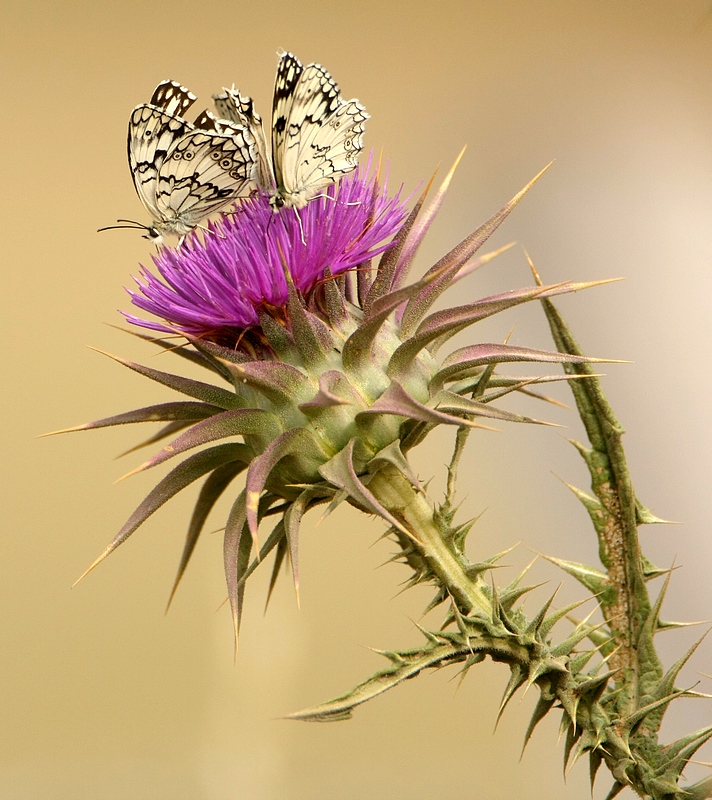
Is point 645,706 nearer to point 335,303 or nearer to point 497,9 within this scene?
point 335,303

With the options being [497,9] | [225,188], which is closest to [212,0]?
[497,9]

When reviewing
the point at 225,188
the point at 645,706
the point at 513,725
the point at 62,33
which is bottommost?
the point at 513,725

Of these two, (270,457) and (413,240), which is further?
(413,240)

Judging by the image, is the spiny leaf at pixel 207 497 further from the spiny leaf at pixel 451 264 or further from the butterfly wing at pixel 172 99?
the butterfly wing at pixel 172 99

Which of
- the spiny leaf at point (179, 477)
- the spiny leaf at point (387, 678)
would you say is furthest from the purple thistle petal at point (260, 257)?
the spiny leaf at point (387, 678)

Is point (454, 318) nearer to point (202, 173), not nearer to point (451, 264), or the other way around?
point (451, 264)

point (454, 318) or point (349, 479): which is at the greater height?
point (454, 318)

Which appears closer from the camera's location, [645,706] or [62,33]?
[645,706]

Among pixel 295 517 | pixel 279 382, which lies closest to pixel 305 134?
pixel 279 382
